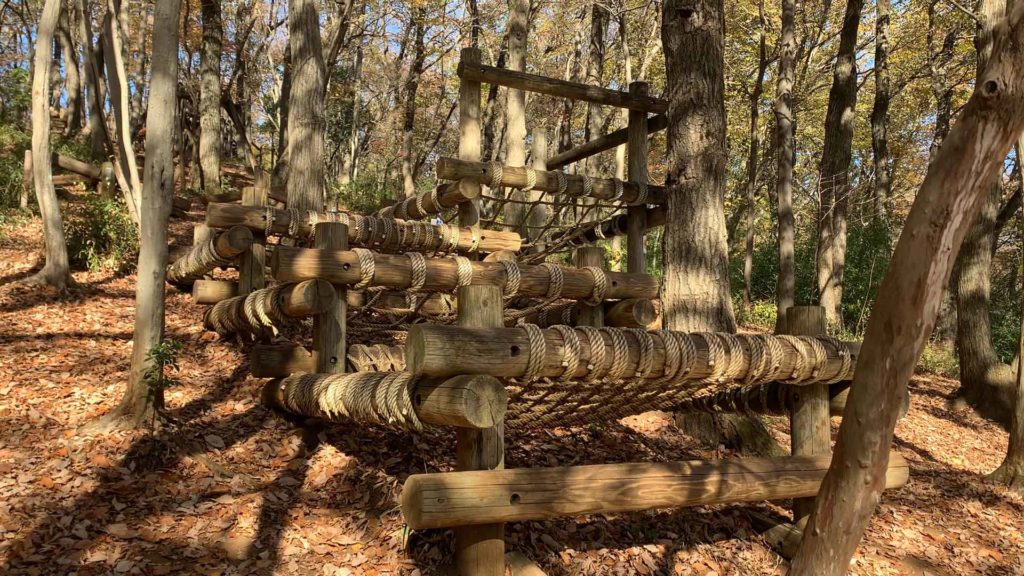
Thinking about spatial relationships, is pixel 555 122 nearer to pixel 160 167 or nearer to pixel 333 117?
pixel 333 117

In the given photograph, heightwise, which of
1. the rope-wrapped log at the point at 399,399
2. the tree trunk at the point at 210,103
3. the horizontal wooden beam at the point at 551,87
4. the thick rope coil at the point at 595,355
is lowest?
the rope-wrapped log at the point at 399,399

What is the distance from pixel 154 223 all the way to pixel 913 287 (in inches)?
151

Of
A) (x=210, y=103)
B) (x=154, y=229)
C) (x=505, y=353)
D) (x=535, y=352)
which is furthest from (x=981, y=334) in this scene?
(x=210, y=103)

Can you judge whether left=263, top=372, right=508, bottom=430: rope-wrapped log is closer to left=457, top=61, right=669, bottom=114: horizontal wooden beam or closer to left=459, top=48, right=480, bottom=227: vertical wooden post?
left=459, top=48, right=480, bottom=227: vertical wooden post

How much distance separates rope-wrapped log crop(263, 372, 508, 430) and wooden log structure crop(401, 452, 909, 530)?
283 millimetres

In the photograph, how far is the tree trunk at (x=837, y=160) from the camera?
33.7 feet

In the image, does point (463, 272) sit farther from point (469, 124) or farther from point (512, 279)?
point (469, 124)

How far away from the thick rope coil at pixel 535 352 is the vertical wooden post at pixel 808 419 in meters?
1.77

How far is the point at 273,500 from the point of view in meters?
3.33

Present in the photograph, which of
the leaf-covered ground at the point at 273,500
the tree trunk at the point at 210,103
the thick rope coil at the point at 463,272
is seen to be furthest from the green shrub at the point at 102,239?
the thick rope coil at the point at 463,272

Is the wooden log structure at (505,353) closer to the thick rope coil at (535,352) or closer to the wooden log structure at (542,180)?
the thick rope coil at (535,352)

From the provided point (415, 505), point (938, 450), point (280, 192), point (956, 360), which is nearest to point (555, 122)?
point (280, 192)

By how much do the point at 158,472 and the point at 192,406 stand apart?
944mm

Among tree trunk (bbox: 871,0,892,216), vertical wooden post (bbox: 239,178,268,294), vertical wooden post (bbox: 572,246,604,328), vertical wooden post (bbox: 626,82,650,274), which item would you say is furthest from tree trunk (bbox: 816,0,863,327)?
vertical wooden post (bbox: 239,178,268,294)
